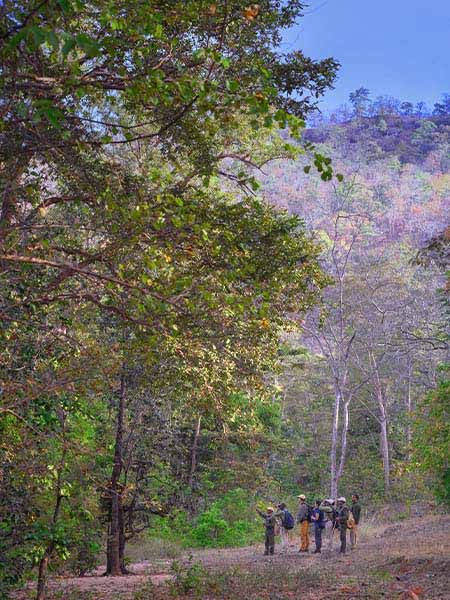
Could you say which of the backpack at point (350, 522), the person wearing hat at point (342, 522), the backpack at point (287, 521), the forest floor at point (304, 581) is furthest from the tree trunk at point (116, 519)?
the backpack at point (350, 522)

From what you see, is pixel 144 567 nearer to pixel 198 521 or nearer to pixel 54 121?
pixel 198 521

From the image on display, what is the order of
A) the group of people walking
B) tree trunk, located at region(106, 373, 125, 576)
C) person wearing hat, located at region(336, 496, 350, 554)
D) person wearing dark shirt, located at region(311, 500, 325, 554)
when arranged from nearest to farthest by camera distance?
tree trunk, located at region(106, 373, 125, 576) < person wearing hat, located at region(336, 496, 350, 554) < person wearing dark shirt, located at region(311, 500, 325, 554) < the group of people walking

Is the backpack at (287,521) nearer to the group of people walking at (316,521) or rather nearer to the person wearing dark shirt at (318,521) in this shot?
the group of people walking at (316,521)

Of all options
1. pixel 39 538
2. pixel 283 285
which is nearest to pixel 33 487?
pixel 39 538

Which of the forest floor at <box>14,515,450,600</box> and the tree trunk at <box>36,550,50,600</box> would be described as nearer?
the tree trunk at <box>36,550,50,600</box>

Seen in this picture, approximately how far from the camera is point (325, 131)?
132875 millimetres

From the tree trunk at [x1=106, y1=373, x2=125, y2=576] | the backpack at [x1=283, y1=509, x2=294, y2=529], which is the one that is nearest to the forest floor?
the tree trunk at [x1=106, y1=373, x2=125, y2=576]

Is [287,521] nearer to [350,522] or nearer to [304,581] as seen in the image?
[350,522]

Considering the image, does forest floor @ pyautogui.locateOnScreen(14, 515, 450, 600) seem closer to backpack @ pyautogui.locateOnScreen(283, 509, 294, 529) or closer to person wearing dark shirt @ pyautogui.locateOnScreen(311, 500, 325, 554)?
person wearing dark shirt @ pyautogui.locateOnScreen(311, 500, 325, 554)

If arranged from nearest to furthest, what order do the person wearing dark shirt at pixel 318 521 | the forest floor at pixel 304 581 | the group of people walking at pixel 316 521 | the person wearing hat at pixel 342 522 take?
the forest floor at pixel 304 581
the person wearing hat at pixel 342 522
the person wearing dark shirt at pixel 318 521
the group of people walking at pixel 316 521

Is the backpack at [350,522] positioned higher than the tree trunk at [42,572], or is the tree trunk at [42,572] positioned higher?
the tree trunk at [42,572]

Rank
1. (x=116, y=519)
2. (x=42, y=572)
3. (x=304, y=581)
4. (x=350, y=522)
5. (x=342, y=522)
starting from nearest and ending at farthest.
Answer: (x=42, y=572) → (x=304, y=581) → (x=116, y=519) → (x=342, y=522) → (x=350, y=522)

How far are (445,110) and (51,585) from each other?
504 feet

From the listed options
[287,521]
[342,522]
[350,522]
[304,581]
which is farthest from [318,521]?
[304,581]
